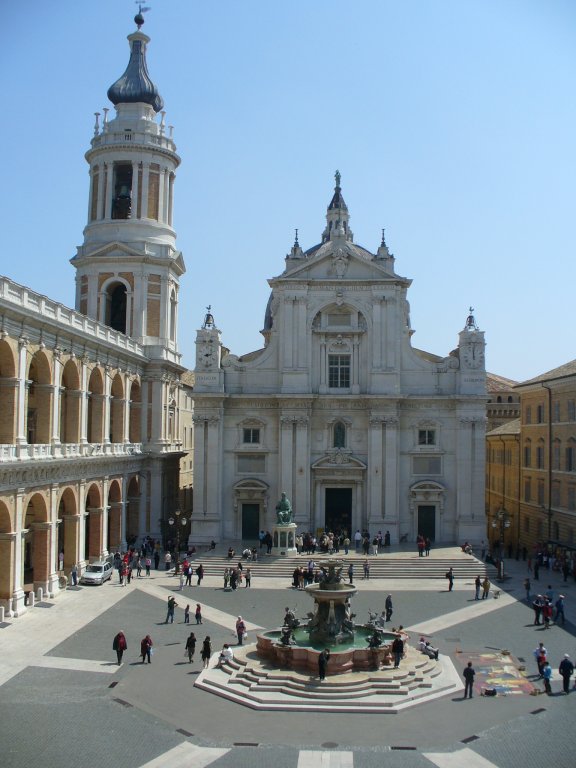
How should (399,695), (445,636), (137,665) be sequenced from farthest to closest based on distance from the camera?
(445,636) < (137,665) < (399,695)

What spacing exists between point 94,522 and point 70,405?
7.68m

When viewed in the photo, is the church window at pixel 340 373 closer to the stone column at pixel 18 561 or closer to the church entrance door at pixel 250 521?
the church entrance door at pixel 250 521

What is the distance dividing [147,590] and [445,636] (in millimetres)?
16186

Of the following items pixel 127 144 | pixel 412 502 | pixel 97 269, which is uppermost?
pixel 127 144

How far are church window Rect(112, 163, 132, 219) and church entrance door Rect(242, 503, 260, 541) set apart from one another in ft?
74.5

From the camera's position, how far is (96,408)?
5109 cm

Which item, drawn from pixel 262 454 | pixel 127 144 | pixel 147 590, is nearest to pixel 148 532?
pixel 262 454

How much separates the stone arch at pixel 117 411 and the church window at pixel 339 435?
1423cm

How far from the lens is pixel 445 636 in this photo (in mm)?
34531

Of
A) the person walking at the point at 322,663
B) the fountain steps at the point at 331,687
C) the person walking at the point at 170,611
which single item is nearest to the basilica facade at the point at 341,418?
the person walking at the point at 170,611

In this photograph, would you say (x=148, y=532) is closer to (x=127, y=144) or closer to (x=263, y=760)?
(x=127, y=144)

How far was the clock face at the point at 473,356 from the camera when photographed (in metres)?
57.8

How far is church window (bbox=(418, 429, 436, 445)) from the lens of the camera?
58.0m

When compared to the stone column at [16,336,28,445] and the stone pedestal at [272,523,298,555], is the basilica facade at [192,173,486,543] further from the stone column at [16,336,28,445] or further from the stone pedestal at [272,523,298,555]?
the stone column at [16,336,28,445]
